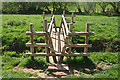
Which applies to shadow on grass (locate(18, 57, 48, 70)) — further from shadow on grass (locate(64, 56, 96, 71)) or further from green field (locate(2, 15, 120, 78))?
shadow on grass (locate(64, 56, 96, 71))

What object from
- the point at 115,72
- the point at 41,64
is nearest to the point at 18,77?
the point at 41,64

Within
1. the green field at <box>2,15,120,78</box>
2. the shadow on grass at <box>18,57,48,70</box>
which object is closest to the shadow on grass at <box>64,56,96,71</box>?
the green field at <box>2,15,120,78</box>

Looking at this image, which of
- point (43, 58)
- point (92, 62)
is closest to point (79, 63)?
point (92, 62)

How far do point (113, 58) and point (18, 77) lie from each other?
5154mm

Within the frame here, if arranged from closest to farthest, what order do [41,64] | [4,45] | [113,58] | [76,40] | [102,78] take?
[102,78]
[41,64]
[113,58]
[4,45]
[76,40]

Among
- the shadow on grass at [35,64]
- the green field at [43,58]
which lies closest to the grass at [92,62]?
the green field at [43,58]

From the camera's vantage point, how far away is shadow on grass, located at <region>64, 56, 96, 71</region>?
23.1 feet

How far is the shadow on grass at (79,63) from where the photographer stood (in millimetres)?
7051

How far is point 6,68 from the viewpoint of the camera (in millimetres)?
6797

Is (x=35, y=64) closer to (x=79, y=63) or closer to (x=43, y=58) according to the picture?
(x=43, y=58)

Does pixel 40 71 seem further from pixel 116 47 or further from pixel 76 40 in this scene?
pixel 116 47

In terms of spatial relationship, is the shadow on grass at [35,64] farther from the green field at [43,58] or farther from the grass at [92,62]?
the grass at [92,62]

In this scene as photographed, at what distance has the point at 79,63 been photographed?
7.32m

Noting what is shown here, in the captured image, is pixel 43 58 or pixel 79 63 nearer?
pixel 79 63
